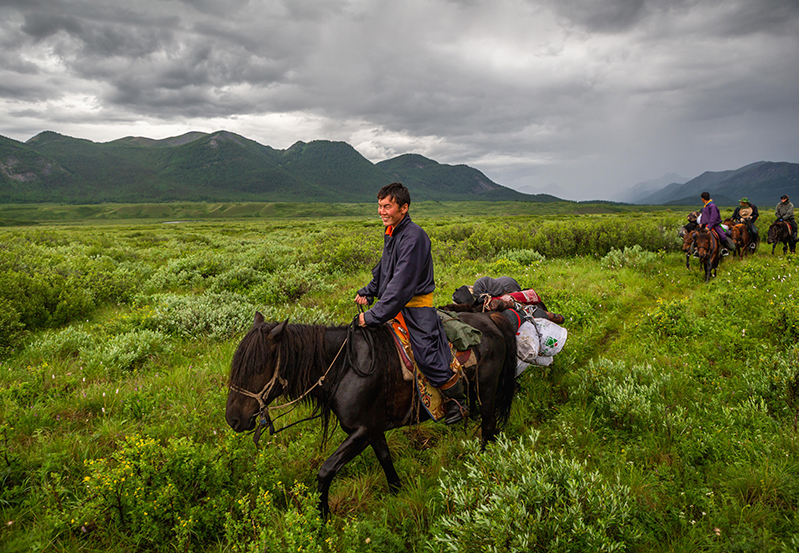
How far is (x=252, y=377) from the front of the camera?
3346mm

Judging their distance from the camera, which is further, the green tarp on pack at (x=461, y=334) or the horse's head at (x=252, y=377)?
the green tarp on pack at (x=461, y=334)

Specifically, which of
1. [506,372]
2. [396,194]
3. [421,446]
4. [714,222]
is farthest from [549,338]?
[714,222]

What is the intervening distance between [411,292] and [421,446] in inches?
98.2

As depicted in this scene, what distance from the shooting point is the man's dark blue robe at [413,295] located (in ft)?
11.7

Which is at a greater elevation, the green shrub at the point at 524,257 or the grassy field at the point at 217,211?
the grassy field at the point at 217,211

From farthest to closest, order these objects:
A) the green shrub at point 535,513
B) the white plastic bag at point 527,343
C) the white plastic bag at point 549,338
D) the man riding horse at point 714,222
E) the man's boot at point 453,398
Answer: the man riding horse at point 714,222 < the white plastic bag at point 549,338 < the white plastic bag at point 527,343 < the man's boot at point 453,398 < the green shrub at point 535,513

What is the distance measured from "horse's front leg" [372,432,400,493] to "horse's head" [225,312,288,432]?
1.27m

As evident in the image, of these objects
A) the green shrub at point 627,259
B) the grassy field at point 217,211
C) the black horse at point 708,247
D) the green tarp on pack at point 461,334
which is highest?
the grassy field at point 217,211

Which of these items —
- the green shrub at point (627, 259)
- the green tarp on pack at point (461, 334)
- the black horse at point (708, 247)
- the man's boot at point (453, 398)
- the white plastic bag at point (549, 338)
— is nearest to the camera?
the man's boot at point (453, 398)

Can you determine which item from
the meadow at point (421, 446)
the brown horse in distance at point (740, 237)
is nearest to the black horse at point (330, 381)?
the meadow at point (421, 446)

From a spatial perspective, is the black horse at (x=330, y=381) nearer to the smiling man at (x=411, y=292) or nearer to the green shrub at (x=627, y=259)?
the smiling man at (x=411, y=292)

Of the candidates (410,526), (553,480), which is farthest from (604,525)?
(410,526)

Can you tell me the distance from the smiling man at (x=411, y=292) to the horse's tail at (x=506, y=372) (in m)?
1.02

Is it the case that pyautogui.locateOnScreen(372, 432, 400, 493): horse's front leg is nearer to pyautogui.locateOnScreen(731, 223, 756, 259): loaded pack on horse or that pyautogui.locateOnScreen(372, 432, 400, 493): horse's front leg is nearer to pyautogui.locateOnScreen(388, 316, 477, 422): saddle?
pyautogui.locateOnScreen(388, 316, 477, 422): saddle
